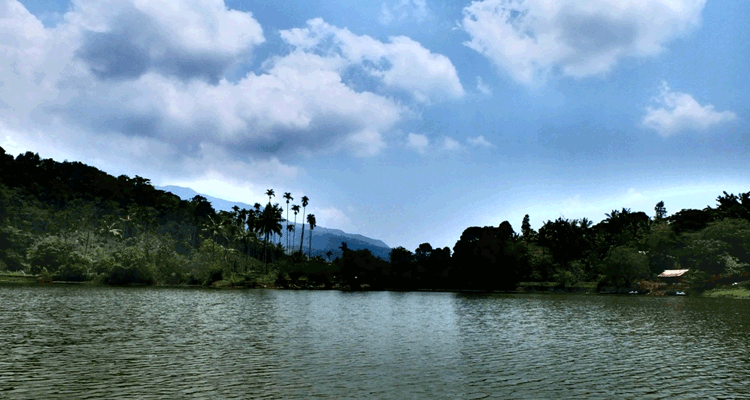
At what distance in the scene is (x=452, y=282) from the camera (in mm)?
196625

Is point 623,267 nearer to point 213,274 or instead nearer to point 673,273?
point 673,273

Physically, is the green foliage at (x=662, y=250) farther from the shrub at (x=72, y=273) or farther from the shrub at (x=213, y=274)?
the shrub at (x=72, y=273)

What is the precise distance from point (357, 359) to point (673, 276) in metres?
160

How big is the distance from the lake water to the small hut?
114 m

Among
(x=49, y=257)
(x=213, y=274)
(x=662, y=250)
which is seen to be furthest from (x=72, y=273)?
(x=662, y=250)

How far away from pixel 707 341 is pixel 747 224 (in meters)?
139

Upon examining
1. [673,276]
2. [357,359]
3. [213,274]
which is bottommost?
[357,359]

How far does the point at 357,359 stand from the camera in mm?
33219

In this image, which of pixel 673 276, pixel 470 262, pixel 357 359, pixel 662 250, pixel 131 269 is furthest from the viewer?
pixel 470 262

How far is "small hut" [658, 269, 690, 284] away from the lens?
159 m

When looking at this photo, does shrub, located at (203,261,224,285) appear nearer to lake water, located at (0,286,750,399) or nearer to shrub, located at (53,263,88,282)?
shrub, located at (53,263,88,282)

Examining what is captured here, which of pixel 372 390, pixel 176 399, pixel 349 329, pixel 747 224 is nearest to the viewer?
pixel 176 399

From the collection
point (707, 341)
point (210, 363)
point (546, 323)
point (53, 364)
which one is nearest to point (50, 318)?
point (53, 364)

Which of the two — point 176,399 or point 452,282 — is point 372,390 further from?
point 452,282
